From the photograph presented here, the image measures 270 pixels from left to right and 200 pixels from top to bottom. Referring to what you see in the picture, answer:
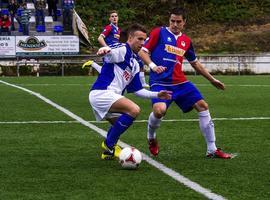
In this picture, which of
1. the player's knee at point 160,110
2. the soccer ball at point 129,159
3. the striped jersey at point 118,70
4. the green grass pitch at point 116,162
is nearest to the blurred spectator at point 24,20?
the green grass pitch at point 116,162

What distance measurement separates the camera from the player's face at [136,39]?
898 cm

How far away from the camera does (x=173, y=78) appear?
31.8 feet

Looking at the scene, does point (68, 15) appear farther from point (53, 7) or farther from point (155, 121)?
point (155, 121)

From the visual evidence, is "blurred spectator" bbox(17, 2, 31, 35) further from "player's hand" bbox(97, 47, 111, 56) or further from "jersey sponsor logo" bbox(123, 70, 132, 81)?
"player's hand" bbox(97, 47, 111, 56)

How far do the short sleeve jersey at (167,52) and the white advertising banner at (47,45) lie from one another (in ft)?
75.7

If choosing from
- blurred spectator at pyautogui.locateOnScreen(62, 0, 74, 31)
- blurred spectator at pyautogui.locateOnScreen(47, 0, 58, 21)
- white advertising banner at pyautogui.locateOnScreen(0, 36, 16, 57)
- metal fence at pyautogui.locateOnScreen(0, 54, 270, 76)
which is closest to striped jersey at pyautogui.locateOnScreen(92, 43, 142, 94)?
metal fence at pyautogui.locateOnScreen(0, 54, 270, 76)

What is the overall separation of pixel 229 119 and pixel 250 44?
24.1 m

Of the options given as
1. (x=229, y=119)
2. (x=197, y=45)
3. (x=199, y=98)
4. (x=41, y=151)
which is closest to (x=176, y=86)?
(x=199, y=98)

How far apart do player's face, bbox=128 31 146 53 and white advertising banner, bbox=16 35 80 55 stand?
935 inches

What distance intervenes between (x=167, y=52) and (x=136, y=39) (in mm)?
838

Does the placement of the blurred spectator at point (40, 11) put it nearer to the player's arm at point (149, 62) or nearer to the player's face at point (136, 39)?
the player's arm at point (149, 62)

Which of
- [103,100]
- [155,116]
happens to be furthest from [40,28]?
[103,100]

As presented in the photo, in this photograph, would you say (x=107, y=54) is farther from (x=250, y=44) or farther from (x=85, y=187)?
(x=250, y=44)

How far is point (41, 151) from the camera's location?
31.9 feet
